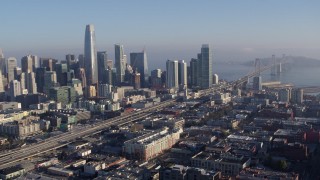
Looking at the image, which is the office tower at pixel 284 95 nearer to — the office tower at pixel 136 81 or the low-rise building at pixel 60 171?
the office tower at pixel 136 81

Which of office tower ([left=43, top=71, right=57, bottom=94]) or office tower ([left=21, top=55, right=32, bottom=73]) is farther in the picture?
office tower ([left=21, top=55, right=32, bottom=73])

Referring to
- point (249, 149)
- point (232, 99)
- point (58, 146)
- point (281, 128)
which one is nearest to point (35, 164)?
point (58, 146)

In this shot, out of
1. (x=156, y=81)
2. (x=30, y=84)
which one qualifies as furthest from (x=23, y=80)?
(x=156, y=81)

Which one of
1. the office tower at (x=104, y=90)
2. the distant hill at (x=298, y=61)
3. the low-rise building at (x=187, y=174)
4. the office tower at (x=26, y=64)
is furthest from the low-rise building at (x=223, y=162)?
the distant hill at (x=298, y=61)

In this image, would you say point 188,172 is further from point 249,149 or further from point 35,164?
point 35,164

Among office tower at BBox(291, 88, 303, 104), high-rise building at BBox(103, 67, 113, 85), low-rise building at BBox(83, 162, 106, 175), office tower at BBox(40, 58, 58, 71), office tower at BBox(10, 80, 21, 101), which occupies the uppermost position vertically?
office tower at BBox(40, 58, 58, 71)

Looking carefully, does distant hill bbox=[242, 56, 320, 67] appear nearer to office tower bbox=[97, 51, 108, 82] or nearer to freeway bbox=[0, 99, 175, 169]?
office tower bbox=[97, 51, 108, 82]

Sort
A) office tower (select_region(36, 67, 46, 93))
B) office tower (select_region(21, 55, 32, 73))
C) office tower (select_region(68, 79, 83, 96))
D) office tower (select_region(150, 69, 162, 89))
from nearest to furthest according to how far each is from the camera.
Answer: office tower (select_region(68, 79, 83, 96)) → office tower (select_region(36, 67, 46, 93)) → office tower (select_region(150, 69, 162, 89)) → office tower (select_region(21, 55, 32, 73))

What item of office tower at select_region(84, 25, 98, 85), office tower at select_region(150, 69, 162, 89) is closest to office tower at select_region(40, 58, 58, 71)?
office tower at select_region(84, 25, 98, 85)
